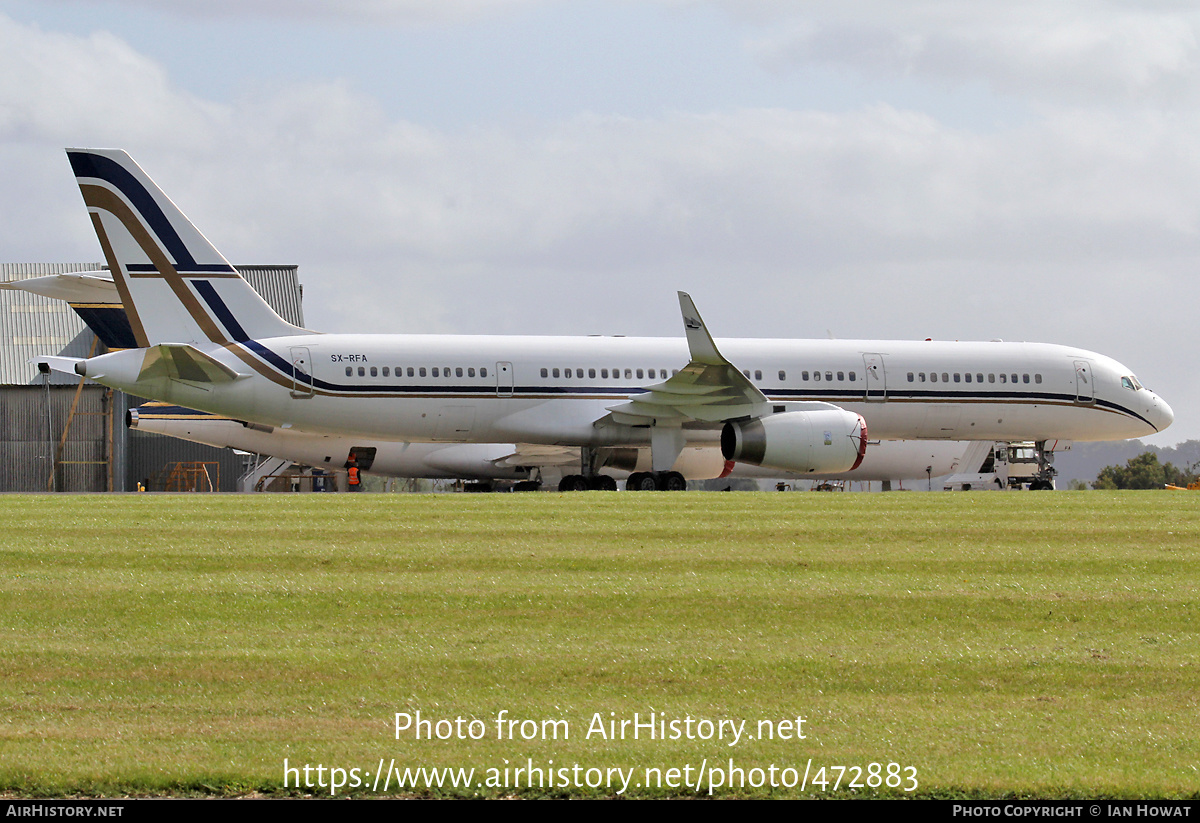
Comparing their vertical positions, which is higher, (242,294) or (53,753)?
(242,294)

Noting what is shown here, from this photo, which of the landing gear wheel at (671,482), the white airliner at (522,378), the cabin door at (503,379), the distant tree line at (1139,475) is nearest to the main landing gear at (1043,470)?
the white airliner at (522,378)

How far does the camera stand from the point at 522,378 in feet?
105

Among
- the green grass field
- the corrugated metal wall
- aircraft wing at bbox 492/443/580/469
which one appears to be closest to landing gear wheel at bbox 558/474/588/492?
aircraft wing at bbox 492/443/580/469

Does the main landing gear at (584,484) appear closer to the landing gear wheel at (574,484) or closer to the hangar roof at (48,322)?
the landing gear wheel at (574,484)

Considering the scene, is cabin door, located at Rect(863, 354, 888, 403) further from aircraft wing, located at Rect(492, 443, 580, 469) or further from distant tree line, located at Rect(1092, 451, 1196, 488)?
distant tree line, located at Rect(1092, 451, 1196, 488)

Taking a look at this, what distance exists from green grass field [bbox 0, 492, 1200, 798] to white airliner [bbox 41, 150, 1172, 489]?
Answer: 11.9 meters

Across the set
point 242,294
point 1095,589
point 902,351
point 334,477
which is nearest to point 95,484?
point 334,477

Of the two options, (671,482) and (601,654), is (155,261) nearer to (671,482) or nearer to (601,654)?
(671,482)

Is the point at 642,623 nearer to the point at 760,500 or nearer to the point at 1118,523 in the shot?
the point at 1118,523

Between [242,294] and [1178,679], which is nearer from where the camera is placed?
[1178,679]

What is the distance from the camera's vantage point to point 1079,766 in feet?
26.6

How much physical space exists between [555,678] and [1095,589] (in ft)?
20.6

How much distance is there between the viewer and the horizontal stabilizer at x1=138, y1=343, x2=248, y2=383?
2869 centimetres

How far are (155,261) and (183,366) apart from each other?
2.71 m
